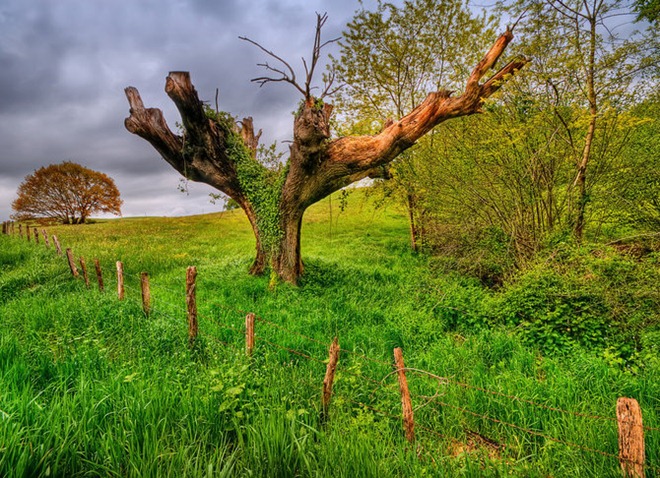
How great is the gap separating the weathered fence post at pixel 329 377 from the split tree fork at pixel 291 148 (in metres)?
5.93

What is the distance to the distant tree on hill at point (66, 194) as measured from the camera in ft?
120

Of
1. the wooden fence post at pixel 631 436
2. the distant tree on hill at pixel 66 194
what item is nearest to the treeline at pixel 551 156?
the wooden fence post at pixel 631 436

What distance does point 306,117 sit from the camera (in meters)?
7.76

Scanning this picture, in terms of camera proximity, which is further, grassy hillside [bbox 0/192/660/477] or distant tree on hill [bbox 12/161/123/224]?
distant tree on hill [bbox 12/161/123/224]

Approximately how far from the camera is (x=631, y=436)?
2314 mm

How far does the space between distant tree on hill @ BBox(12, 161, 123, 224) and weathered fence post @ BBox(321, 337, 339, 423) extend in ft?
158

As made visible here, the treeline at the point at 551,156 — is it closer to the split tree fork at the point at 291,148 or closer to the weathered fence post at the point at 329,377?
the split tree fork at the point at 291,148

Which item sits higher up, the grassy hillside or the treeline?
the treeline

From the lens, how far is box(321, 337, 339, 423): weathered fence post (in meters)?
3.40

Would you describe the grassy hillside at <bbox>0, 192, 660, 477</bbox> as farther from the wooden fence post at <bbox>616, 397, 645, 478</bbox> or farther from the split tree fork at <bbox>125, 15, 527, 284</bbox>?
the split tree fork at <bbox>125, 15, 527, 284</bbox>

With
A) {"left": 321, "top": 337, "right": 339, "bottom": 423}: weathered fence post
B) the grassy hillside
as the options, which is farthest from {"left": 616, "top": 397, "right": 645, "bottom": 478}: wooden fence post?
{"left": 321, "top": 337, "right": 339, "bottom": 423}: weathered fence post

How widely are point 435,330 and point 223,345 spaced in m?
4.51

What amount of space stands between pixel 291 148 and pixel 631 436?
859 cm

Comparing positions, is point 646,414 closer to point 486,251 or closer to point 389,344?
point 389,344
